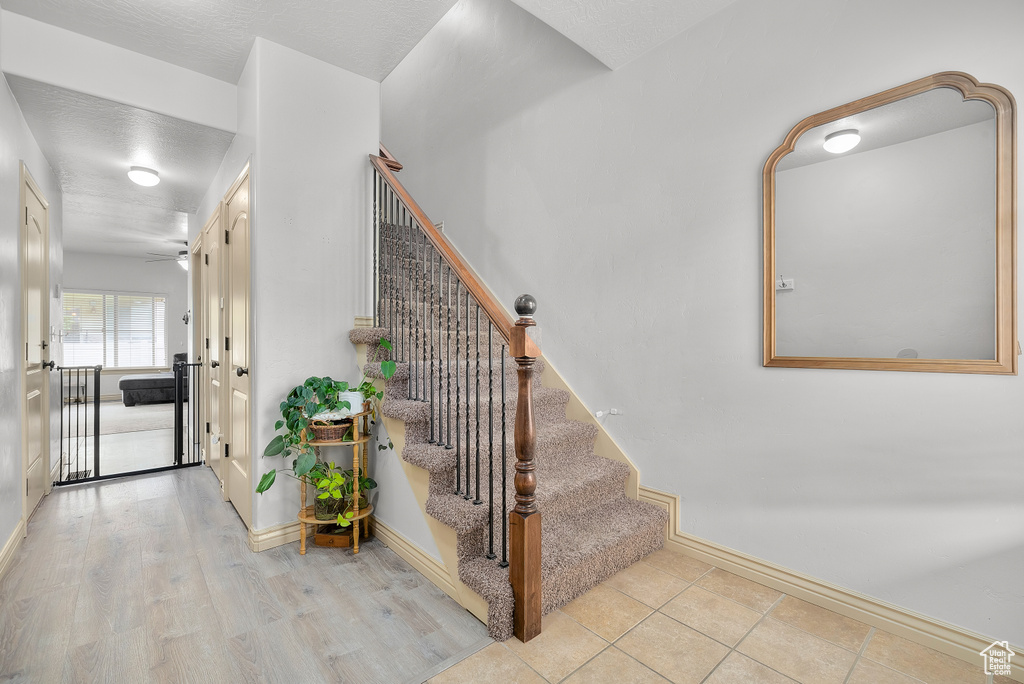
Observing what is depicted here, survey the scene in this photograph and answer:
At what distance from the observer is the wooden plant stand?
2.35 m

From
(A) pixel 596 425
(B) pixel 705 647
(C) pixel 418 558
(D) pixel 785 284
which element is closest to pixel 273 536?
(C) pixel 418 558

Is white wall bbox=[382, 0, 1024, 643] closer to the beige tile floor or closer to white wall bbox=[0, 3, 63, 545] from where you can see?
the beige tile floor

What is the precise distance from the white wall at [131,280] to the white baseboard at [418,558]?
6.99m

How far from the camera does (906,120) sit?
168 centimetres

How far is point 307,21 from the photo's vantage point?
7.61ft

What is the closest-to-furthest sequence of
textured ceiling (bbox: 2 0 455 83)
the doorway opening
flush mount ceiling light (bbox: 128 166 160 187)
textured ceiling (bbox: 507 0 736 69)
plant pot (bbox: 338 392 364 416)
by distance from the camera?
1. textured ceiling (bbox: 507 0 736 69)
2. textured ceiling (bbox: 2 0 455 83)
3. plant pot (bbox: 338 392 364 416)
4. flush mount ceiling light (bbox: 128 166 160 187)
5. the doorway opening

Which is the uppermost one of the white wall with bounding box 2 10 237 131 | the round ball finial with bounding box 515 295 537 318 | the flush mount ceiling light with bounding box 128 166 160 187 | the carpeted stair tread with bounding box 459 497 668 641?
the white wall with bounding box 2 10 237 131

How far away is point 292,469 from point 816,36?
318 cm

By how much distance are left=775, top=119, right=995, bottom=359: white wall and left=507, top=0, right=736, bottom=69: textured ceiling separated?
0.91 meters

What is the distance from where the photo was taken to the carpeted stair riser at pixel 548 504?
182cm

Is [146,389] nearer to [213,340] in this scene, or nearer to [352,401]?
[213,340]

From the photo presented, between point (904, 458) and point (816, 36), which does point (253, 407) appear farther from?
point (816, 36)

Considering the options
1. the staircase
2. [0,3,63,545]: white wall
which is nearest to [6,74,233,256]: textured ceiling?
→ [0,3,63,545]: white wall

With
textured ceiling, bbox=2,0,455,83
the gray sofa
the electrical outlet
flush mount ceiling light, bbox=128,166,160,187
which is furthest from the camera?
the gray sofa
